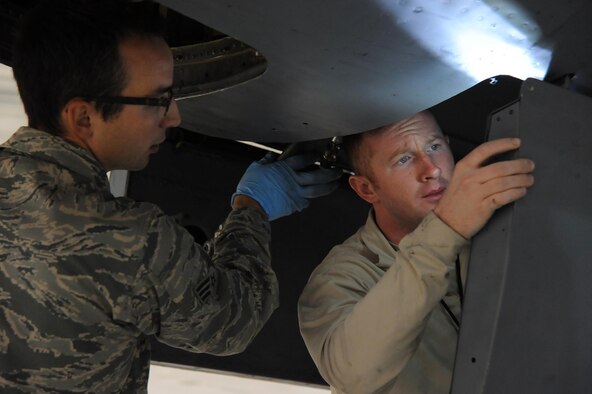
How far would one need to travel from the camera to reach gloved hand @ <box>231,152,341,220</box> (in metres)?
1.61

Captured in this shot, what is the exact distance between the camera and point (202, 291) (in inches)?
46.8

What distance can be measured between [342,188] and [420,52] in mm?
991

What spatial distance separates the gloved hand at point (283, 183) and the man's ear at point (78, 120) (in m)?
0.44

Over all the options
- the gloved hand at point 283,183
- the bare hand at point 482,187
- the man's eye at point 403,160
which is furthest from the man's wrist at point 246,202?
the bare hand at point 482,187

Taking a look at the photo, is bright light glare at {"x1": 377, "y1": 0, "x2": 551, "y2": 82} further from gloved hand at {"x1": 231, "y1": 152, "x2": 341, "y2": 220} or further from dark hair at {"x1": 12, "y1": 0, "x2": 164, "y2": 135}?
gloved hand at {"x1": 231, "y1": 152, "x2": 341, "y2": 220}

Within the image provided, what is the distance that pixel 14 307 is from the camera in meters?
1.13

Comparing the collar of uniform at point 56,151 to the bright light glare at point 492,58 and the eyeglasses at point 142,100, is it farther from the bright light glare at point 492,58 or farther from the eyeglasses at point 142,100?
the bright light glare at point 492,58

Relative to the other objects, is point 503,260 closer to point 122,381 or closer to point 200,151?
point 122,381

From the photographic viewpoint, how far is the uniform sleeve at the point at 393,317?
→ 110 centimetres

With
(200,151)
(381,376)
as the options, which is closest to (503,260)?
(381,376)

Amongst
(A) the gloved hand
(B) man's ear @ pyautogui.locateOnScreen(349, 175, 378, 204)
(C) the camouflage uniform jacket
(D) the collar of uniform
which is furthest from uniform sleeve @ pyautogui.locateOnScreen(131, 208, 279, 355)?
(B) man's ear @ pyautogui.locateOnScreen(349, 175, 378, 204)

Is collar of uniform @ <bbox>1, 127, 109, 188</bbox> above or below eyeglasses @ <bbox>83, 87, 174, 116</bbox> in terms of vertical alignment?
below

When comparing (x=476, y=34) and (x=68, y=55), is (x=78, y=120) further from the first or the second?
(x=476, y=34)

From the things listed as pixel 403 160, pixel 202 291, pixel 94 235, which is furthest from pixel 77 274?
pixel 403 160
